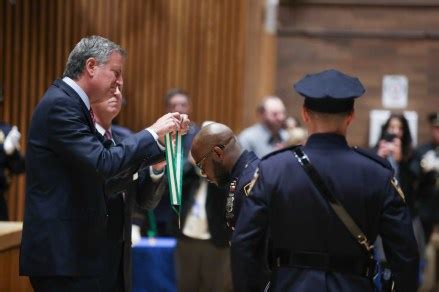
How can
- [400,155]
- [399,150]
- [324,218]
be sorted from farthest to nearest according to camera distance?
1. [400,155]
2. [399,150]
3. [324,218]

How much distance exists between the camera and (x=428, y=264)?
9.25 metres

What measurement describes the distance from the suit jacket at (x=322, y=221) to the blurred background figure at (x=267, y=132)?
3.94 meters

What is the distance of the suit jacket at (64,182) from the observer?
3.51 meters

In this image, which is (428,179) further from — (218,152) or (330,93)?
Result: (330,93)

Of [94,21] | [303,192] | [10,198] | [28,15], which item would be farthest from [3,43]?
[303,192]

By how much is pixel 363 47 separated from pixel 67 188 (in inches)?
260

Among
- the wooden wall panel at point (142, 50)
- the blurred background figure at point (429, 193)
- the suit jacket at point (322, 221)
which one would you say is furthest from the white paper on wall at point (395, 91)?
the suit jacket at point (322, 221)

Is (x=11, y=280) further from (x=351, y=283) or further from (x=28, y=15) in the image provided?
(x=28, y=15)

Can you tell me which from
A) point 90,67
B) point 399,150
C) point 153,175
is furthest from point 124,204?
point 399,150

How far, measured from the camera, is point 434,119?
897 centimetres

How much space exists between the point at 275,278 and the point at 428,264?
20.4 feet

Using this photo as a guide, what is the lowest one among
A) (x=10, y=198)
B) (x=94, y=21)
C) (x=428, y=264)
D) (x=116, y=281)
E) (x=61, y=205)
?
(x=428, y=264)

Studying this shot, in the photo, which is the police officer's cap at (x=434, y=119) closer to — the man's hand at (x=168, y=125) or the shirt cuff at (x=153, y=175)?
the shirt cuff at (x=153, y=175)

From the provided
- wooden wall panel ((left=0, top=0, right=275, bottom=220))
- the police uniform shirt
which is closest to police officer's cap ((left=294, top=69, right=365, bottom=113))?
the police uniform shirt
